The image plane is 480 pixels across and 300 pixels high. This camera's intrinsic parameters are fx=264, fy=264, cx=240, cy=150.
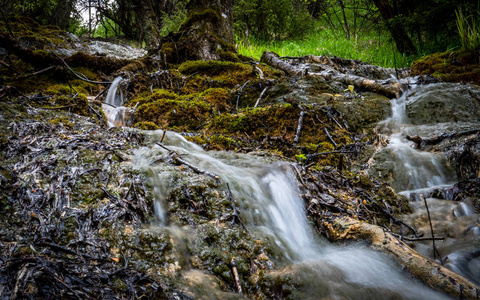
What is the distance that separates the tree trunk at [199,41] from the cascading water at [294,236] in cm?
502

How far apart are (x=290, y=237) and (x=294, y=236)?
47mm

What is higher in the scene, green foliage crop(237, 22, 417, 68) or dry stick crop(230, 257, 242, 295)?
green foliage crop(237, 22, 417, 68)

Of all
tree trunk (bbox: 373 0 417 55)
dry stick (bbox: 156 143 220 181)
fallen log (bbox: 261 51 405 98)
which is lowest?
dry stick (bbox: 156 143 220 181)

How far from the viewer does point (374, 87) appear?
5.14 meters

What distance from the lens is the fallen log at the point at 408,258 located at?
1521mm

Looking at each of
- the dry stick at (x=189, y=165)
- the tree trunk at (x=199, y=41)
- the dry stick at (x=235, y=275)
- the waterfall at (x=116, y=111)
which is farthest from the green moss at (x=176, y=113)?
the dry stick at (x=235, y=275)

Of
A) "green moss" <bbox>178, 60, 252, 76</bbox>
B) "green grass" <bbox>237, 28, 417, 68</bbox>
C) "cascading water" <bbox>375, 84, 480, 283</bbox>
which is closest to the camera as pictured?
"cascading water" <bbox>375, 84, 480, 283</bbox>

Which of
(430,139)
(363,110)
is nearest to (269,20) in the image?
(363,110)

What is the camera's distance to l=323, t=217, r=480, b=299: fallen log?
152cm

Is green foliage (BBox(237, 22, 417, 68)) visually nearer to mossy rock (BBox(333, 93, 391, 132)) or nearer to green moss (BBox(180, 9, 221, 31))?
green moss (BBox(180, 9, 221, 31))

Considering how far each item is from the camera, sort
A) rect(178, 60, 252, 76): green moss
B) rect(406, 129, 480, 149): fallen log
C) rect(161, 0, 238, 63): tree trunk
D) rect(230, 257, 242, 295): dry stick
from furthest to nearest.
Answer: rect(161, 0, 238, 63): tree trunk, rect(178, 60, 252, 76): green moss, rect(406, 129, 480, 149): fallen log, rect(230, 257, 242, 295): dry stick

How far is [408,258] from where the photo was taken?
1.75 meters

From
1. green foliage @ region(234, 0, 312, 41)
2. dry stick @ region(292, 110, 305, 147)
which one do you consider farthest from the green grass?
dry stick @ region(292, 110, 305, 147)

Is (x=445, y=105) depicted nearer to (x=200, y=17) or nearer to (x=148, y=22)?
(x=200, y=17)
